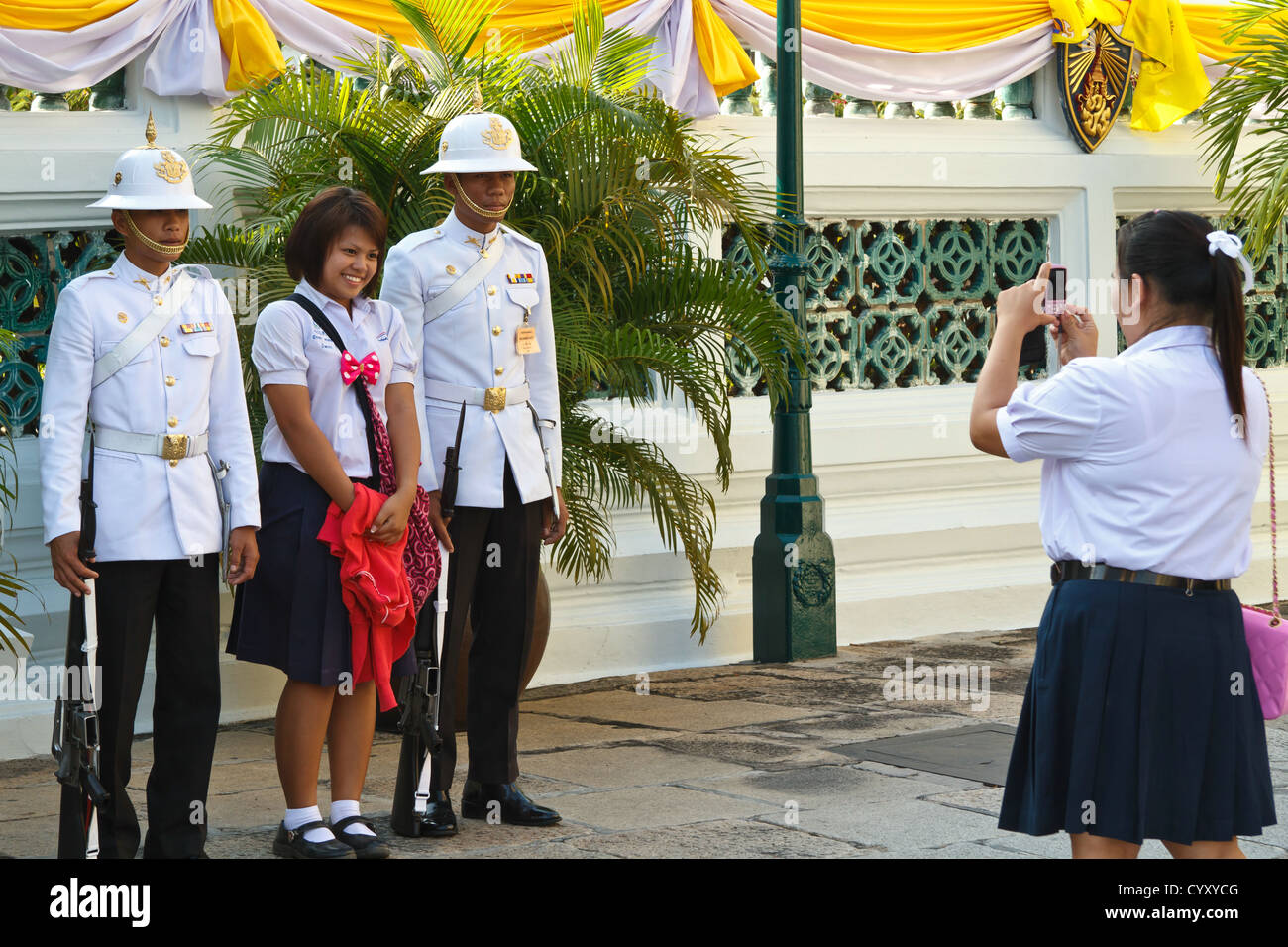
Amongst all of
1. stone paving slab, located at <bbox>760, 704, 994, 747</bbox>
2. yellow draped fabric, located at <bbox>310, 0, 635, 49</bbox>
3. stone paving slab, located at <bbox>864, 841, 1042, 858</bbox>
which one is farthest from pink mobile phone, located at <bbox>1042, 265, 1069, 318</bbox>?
yellow draped fabric, located at <bbox>310, 0, 635, 49</bbox>

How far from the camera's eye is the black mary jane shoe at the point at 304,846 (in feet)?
15.5

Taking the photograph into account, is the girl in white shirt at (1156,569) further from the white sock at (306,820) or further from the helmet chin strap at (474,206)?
the helmet chin strap at (474,206)

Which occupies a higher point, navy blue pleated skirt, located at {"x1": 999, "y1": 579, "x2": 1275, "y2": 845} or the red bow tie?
the red bow tie

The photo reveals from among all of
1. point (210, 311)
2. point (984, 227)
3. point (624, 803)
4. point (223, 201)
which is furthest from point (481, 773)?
point (984, 227)

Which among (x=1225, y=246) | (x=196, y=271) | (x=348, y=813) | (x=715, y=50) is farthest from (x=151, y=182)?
(x=715, y=50)

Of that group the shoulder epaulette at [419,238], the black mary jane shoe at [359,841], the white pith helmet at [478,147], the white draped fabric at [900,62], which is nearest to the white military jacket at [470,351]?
the shoulder epaulette at [419,238]

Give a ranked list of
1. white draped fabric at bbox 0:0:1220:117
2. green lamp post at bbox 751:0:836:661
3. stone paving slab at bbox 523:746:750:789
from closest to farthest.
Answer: stone paving slab at bbox 523:746:750:789 < white draped fabric at bbox 0:0:1220:117 < green lamp post at bbox 751:0:836:661

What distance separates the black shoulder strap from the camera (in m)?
4.85

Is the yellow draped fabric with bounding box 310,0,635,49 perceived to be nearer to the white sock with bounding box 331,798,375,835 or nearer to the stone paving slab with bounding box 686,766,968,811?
the stone paving slab with bounding box 686,766,968,811

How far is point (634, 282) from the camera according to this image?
279 inches

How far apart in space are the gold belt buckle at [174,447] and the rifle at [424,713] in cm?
80

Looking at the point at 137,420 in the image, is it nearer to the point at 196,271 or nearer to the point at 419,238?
the point at 196,271
